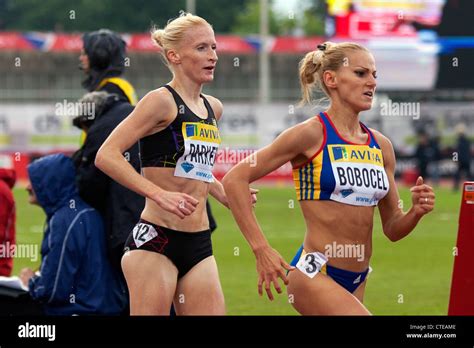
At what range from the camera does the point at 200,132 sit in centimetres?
656

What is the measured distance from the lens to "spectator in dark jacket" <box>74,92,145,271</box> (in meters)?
7.95

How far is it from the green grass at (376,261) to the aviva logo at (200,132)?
4815 mm

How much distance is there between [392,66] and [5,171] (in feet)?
113

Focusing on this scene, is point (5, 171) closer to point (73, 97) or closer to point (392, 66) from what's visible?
point (392, 66)

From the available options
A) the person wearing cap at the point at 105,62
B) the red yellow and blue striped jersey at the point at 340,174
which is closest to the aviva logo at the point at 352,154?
the red yellow and blue striped jersey at the point at 340,174

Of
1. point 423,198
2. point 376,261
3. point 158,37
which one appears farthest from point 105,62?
point 376,261

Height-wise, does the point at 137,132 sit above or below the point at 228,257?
above

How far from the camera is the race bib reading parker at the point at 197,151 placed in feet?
21.3

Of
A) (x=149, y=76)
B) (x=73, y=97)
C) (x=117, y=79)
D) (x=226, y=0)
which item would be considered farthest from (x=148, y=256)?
(x=226, y=0)

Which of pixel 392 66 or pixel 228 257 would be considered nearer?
pixel 228 257

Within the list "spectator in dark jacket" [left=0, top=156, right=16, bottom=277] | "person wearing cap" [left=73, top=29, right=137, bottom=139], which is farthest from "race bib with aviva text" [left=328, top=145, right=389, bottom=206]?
"spectator in dark jacket" [left=0, top=156, right=16, bottom=277]

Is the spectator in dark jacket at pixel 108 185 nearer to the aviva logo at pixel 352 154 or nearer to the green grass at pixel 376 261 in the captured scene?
the aviva logo at pixel 352 154

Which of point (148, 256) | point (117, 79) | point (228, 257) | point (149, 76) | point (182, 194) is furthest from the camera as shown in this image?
point (149, 76)

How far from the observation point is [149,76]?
2244 inches
